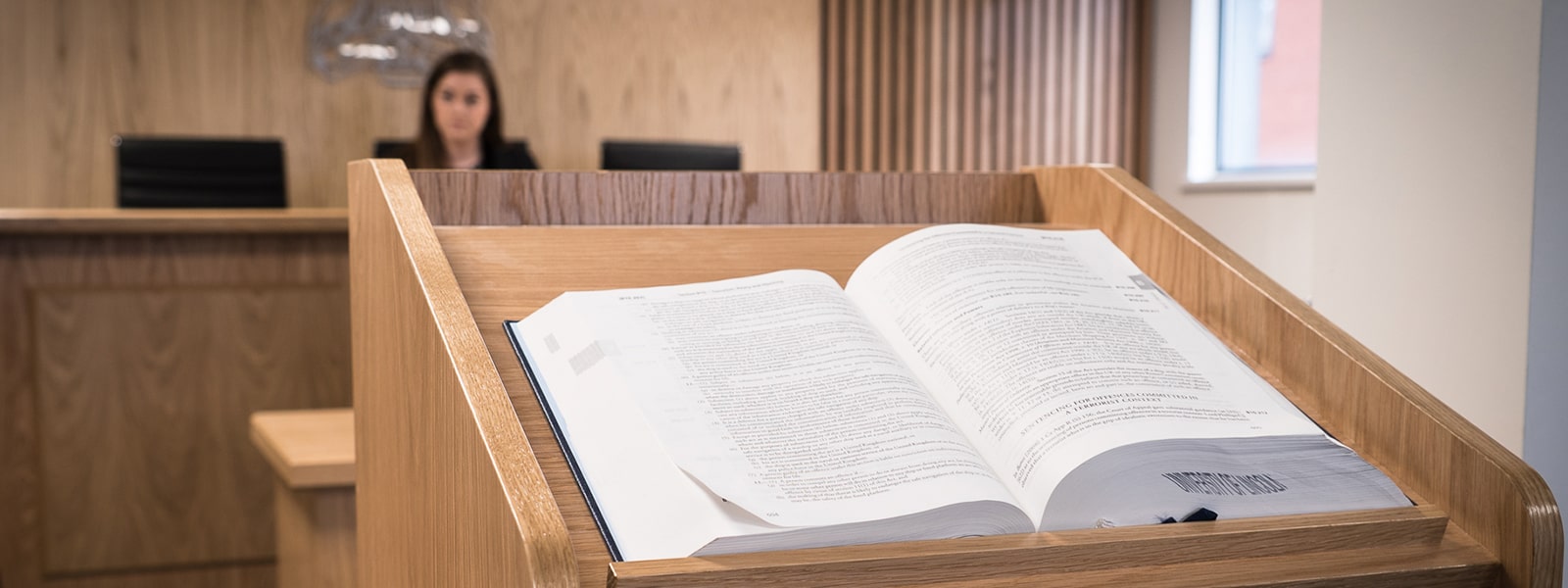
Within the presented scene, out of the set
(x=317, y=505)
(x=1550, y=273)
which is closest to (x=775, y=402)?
(x=1550, y=273)

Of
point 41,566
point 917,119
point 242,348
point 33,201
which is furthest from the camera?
point 917,119

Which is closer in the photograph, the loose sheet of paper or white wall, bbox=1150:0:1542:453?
the loose sheet of paper

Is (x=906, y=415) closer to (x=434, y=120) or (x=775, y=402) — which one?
(x=775, y=402)

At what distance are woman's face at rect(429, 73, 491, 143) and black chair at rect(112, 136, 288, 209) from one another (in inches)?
29.7

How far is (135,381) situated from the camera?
2.76m

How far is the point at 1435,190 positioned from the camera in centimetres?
149

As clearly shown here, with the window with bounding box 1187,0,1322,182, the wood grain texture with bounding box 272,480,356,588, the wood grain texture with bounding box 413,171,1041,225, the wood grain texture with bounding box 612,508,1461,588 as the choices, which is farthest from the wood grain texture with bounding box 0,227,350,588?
the window with bounding box 1187,0,1322,182

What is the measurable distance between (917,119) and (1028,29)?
64cm

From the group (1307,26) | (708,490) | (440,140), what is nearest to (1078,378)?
(708,490)

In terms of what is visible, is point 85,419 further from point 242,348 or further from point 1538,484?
point 1538,484

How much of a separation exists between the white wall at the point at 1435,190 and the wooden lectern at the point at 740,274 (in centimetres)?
66

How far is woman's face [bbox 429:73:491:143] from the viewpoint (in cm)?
357

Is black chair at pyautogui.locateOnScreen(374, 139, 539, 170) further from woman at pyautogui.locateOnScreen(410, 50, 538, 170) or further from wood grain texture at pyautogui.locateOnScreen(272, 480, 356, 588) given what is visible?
wood grain texture at pyautogui.locateOnScreen(272, 480, 356, 588)

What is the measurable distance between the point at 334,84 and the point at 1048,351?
4471 millimetres
